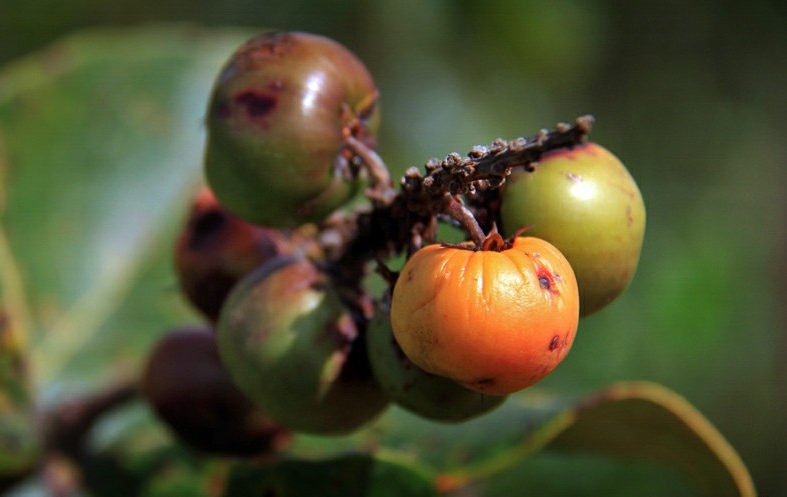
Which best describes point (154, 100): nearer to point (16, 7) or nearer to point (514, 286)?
point (16, 7)

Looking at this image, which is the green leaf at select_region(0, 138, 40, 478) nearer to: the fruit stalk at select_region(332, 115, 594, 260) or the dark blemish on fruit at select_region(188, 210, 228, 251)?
the dark blemish on fruit at select_region(188, 210, 228, 251)

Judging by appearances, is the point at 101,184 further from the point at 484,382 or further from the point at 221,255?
the point at 484,382

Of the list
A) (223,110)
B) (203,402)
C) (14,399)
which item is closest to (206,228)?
(203,402)

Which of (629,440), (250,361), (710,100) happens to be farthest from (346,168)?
(710,100)

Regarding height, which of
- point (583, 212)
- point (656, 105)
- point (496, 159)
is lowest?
point (656, 105)

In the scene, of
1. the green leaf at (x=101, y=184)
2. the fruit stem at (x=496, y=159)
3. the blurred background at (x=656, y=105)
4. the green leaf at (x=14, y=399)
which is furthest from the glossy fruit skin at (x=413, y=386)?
the blurred background at (x=656, y=105)

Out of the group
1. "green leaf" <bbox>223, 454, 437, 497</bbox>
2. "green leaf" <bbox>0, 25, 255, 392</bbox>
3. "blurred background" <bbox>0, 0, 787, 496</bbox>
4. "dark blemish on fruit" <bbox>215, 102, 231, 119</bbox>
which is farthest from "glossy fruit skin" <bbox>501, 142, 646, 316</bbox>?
"blurred background" <bbox>0, 0, 787, 496</bbox>
